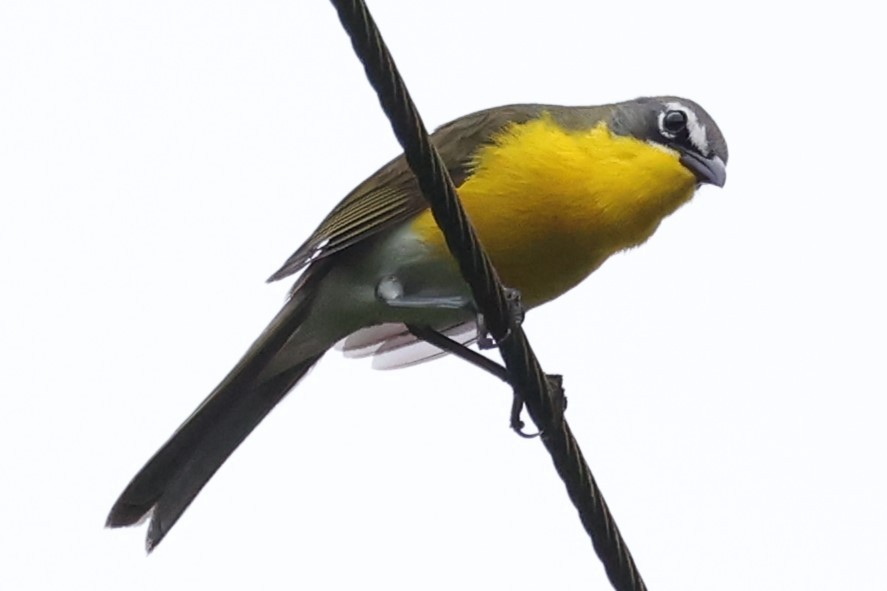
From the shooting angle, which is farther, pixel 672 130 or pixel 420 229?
pixel 672 130

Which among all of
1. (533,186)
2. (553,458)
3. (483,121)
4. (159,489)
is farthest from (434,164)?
(159,489)

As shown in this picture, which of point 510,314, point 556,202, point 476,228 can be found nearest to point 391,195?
point 476,228

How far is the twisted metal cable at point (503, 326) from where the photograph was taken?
4.01 meters

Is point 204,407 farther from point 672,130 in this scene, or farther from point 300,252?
point 672,130

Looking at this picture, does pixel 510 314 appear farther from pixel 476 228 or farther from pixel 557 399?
pixel 476 228

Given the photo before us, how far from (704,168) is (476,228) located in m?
1.14

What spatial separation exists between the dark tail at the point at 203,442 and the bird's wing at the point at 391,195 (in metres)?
0.31

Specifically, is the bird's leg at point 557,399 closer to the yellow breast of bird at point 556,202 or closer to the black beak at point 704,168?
the yellow breast of bird at point 556,202

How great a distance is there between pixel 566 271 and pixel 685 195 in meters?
0.72

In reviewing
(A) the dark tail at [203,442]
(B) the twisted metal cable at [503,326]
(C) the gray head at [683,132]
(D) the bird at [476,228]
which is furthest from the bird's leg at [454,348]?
(B) the twisted metal cable at [503,326]

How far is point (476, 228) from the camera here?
6.04 metres

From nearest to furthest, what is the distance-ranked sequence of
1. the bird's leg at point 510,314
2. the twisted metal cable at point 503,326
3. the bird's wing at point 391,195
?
1. the twisted metal cable at point 503,326
2. the bird's leg at point 510,314
3. the bird's wing at point 391,195

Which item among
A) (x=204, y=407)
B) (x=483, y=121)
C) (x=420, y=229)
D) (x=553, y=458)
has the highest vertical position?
(x=483, y=121)

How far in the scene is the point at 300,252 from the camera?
250 inches
